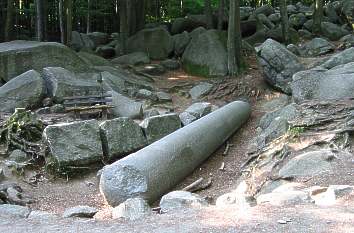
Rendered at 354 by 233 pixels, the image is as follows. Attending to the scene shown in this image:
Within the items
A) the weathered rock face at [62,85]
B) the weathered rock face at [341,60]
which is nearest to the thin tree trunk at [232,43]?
the weathered rock face at [341,60]

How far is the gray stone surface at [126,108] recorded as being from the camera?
13.0 m

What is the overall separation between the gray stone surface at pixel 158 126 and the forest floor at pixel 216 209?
4.05ft

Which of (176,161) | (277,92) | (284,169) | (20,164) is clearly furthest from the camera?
(277,92)

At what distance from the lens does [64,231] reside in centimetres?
545

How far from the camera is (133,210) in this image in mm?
6234

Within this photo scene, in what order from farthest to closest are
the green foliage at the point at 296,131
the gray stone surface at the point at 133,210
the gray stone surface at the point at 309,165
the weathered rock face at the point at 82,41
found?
the weathered rock face at the point at 82,41, the green foliage at the point at 296,131, the gray stone surface at the point at 309,165, the gray stone surface at the point at 133,210

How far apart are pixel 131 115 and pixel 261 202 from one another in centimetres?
709

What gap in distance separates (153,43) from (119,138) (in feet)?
35.9

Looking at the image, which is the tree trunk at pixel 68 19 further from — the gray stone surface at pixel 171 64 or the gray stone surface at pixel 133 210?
the gray stone surface at pixel 133 210

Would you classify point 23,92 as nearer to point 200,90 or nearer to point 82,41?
point 200,90

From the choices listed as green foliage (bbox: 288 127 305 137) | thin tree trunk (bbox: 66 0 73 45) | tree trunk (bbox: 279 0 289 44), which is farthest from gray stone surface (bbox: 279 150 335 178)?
thin tree trunk (bbox: 66 0 73 45)

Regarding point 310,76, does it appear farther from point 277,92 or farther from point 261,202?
point 261,202

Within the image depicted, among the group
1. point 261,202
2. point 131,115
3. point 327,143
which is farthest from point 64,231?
point 131,115

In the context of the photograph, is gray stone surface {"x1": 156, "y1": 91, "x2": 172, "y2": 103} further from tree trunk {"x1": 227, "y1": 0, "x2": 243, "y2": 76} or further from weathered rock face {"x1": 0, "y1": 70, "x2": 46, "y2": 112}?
weathered rock face {"x1": 0, "y1": 70, "x2": 46, "y2": 112}
